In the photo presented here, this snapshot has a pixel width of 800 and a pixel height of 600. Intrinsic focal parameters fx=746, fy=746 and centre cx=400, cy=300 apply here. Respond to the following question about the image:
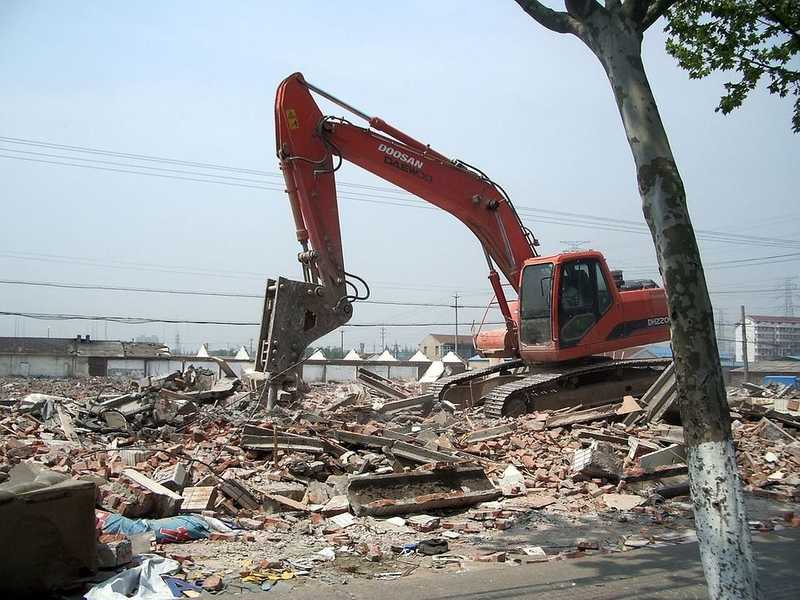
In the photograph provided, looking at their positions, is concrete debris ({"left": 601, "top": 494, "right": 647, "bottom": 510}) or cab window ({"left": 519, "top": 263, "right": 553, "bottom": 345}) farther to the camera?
cab window ({"left": 519, "top": 263, "right": 553, "bottom": 345})

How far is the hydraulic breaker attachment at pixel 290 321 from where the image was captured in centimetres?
1215

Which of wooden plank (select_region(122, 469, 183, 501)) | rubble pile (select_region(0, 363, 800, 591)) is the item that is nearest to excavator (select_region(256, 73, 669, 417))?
rubble pile (select_region(0, 363, 800, 591))

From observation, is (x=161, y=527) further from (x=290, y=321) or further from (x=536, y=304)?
(x=536, y=304)

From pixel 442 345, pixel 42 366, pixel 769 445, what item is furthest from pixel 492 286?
pixel 442 345

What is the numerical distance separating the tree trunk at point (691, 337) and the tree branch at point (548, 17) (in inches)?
15.1

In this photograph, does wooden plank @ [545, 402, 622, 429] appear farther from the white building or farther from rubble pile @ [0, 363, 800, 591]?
the white building

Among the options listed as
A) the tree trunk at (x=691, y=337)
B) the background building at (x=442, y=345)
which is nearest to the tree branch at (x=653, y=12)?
the tree trunk at (x=691, y=337)

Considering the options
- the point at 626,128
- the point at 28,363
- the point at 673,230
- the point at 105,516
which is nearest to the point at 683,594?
the point at 673,230

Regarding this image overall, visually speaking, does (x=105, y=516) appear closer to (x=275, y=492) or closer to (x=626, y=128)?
(x=275, y=492)

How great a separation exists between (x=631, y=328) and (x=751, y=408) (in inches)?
98.4

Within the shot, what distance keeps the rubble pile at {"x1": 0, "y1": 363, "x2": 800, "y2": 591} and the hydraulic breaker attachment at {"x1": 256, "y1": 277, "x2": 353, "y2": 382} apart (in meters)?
0.75

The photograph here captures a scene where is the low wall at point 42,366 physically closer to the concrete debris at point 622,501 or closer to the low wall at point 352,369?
the low wall at point 352,369

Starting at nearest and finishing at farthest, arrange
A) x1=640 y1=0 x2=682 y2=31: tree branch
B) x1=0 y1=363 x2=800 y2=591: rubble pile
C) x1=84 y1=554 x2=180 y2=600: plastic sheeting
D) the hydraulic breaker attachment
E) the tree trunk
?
the tree trunk → x1=640 y1=0 x2=682 y2=31: tree branch → x1=84 y1=554 x2=180 y2=600: plastic sheeting → x1=0 y1=363 x2=800 y2=591: rubble pile → the hydraulic breaker attachment

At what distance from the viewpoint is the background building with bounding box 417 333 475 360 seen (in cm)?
7040
